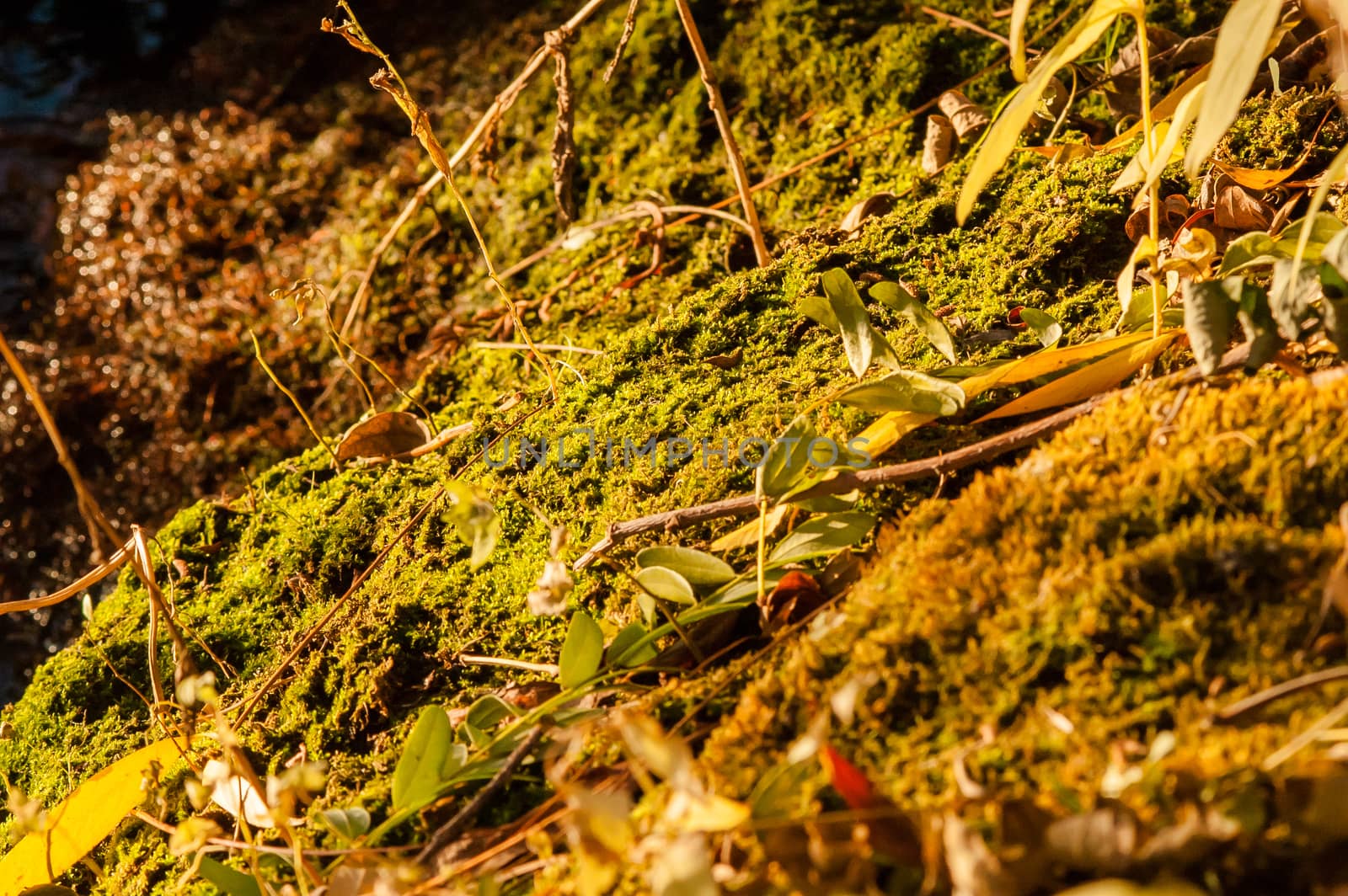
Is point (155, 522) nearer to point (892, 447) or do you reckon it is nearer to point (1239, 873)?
point (892, 447)

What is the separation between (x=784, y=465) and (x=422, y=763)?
1.81ft

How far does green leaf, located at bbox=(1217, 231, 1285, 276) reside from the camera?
3.51ft

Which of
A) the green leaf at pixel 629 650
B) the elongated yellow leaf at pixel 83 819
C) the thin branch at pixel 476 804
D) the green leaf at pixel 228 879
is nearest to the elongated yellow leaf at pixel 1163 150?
the green leaf at pixel 629 650

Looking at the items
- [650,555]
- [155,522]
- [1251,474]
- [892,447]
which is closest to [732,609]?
[650,555]

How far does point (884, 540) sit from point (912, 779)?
0.34 m

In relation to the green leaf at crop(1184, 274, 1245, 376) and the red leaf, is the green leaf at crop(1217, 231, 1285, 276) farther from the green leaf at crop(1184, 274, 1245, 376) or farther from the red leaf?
the red leaf

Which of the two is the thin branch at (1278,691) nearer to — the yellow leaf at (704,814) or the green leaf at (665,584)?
the yellow leaf at (704,814)

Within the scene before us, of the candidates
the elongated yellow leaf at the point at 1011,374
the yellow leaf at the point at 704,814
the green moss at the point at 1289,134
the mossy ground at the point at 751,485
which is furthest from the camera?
the green moss at the point at 1289,134

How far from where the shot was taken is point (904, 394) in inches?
44.6

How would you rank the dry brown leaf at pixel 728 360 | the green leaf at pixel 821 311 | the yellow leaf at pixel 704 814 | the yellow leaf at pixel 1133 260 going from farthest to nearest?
A: the dry brown leaf at pixel 728 360 < the green leaf at pixel 821 311 < the yellow leaf at pixel 1133 260 < the yellow leaf at pixel 704 814

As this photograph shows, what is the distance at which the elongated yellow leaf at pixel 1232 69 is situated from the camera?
2.79ft

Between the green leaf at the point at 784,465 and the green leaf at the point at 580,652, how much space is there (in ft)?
0.88

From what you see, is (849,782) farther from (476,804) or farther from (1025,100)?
(1025,100)

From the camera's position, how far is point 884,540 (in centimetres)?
106
